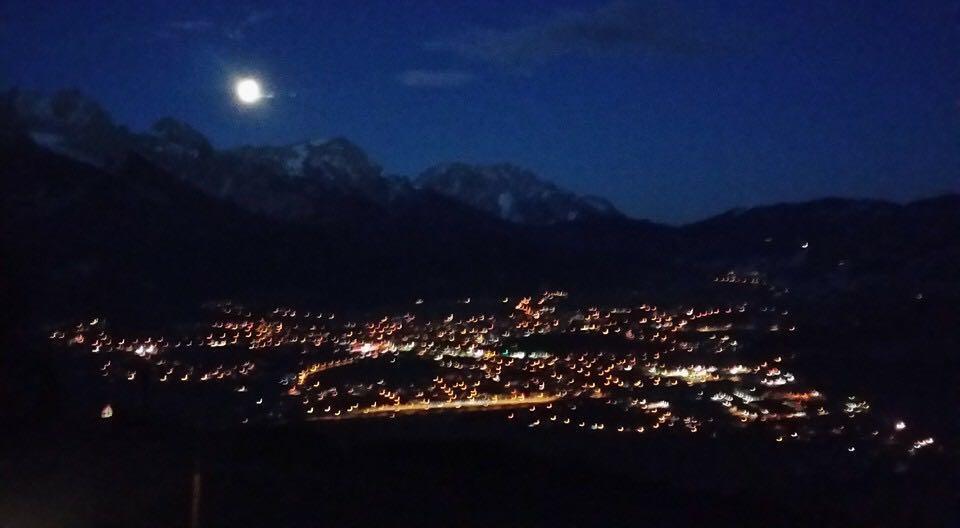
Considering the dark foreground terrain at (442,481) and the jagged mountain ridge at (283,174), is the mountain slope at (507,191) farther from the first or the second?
the dark foreground terrain at (442,481)

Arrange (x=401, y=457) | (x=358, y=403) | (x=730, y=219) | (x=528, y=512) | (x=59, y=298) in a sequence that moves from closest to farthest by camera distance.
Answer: (x=528, y=512) → (x=401, y=457) → (x=358, y=403) → (x=59, y=298) → (x=730, y=219)

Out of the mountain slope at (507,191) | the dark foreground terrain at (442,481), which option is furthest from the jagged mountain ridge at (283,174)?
the dark foreground terrain at (442,481)

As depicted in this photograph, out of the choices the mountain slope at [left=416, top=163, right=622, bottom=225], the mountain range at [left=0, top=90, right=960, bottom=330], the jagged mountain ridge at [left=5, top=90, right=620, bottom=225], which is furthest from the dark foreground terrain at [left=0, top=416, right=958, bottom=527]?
the mountain slope at [left=416, top=163, right=622, bottom=225]

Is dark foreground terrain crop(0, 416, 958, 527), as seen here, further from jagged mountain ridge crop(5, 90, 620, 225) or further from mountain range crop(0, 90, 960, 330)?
jagged mountain ridge crop(5, 90, 620, 225)

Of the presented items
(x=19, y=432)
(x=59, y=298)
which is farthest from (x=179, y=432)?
(x=59, y=298)

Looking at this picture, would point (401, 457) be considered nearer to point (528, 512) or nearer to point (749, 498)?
point (528, 512)

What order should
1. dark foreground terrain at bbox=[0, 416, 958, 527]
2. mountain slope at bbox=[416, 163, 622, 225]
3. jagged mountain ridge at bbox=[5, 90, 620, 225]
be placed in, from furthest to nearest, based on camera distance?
1. mountain slope at bbox=[416, 163, 622, 225]
2. jagged mountain ridge at bbox=[5, 90, 620, 225]
3. dark foreground terrain at bbox=[0, 416, 958, 527]

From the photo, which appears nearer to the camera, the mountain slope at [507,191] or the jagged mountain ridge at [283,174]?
the jagged mountain ridge at [283,174]

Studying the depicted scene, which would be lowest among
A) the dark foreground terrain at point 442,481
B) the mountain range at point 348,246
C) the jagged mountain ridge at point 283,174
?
the dark foreground terrain at point 442,481

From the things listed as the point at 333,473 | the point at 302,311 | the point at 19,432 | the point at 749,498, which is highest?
the point at 302,311
